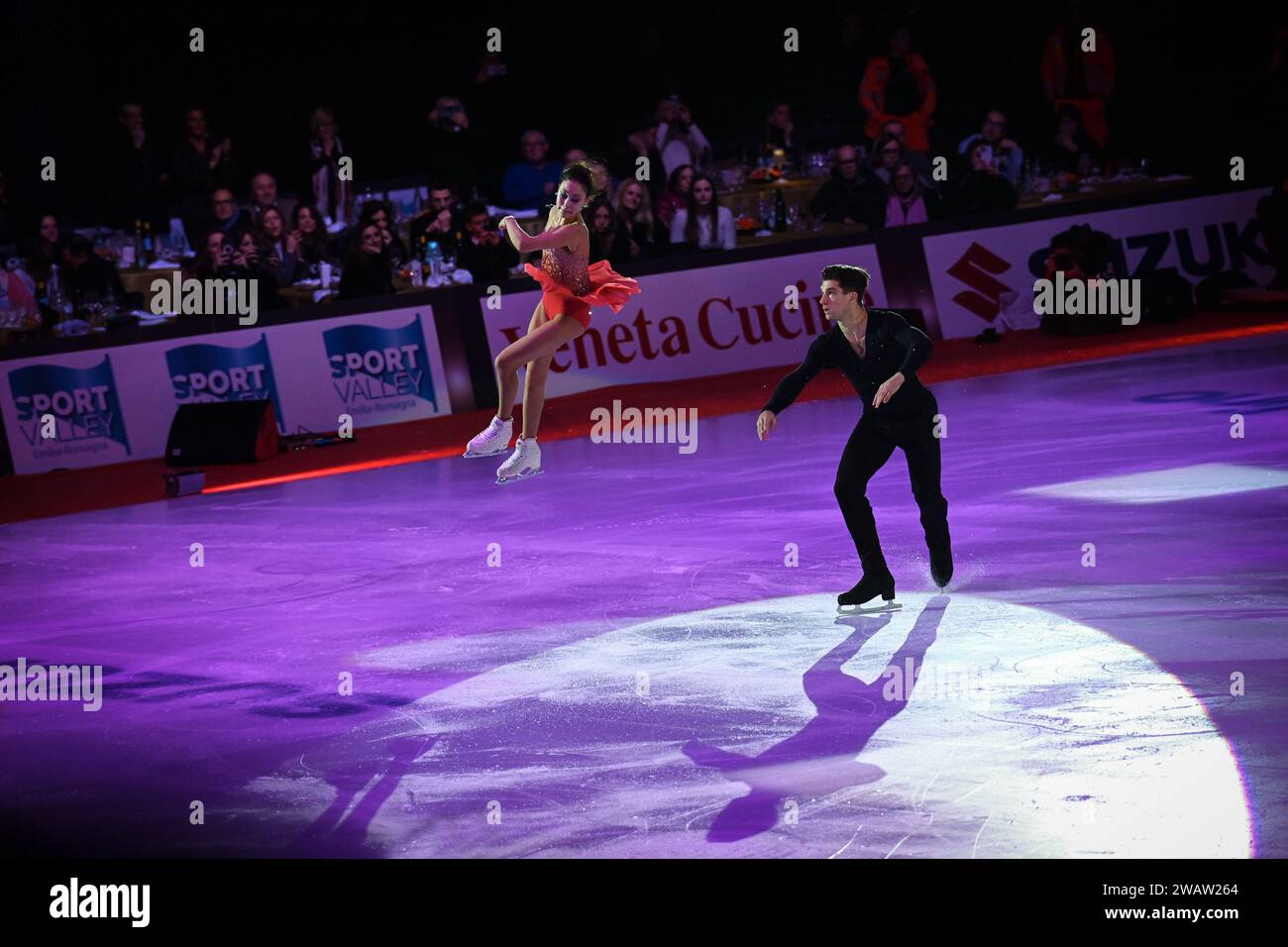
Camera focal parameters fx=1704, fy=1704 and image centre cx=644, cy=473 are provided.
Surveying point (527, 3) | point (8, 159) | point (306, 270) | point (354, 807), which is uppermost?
point (527, 3)

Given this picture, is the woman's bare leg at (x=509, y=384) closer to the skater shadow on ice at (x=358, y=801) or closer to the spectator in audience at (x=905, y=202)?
the skater shadow on ice at (x=358, y=801)

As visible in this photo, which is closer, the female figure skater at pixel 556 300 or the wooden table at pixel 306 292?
the female figure skater at pixel 556 300

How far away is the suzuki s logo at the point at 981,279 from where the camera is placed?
18703mm

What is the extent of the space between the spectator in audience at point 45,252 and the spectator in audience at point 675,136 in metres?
6.32

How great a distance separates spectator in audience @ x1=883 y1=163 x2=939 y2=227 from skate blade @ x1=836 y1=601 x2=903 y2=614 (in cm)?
993

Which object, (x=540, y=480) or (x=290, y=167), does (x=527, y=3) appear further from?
(x=540, y=480)

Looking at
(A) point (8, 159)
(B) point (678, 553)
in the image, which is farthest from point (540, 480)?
(A) point (8, 159)

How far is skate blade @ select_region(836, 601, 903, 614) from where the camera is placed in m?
9.16

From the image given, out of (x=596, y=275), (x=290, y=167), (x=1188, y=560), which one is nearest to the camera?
(x=596, y=275)

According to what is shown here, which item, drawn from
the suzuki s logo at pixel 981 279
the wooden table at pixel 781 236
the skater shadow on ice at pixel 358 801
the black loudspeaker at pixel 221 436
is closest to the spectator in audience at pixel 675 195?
the wooden table at pixel 781 236

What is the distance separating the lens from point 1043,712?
7.39 m

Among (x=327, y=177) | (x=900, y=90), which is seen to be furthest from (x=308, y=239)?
(x=900, y=90)

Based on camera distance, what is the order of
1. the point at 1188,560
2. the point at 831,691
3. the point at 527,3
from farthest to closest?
the point at 527,3
the point at 1188,560
the point at 831,691
